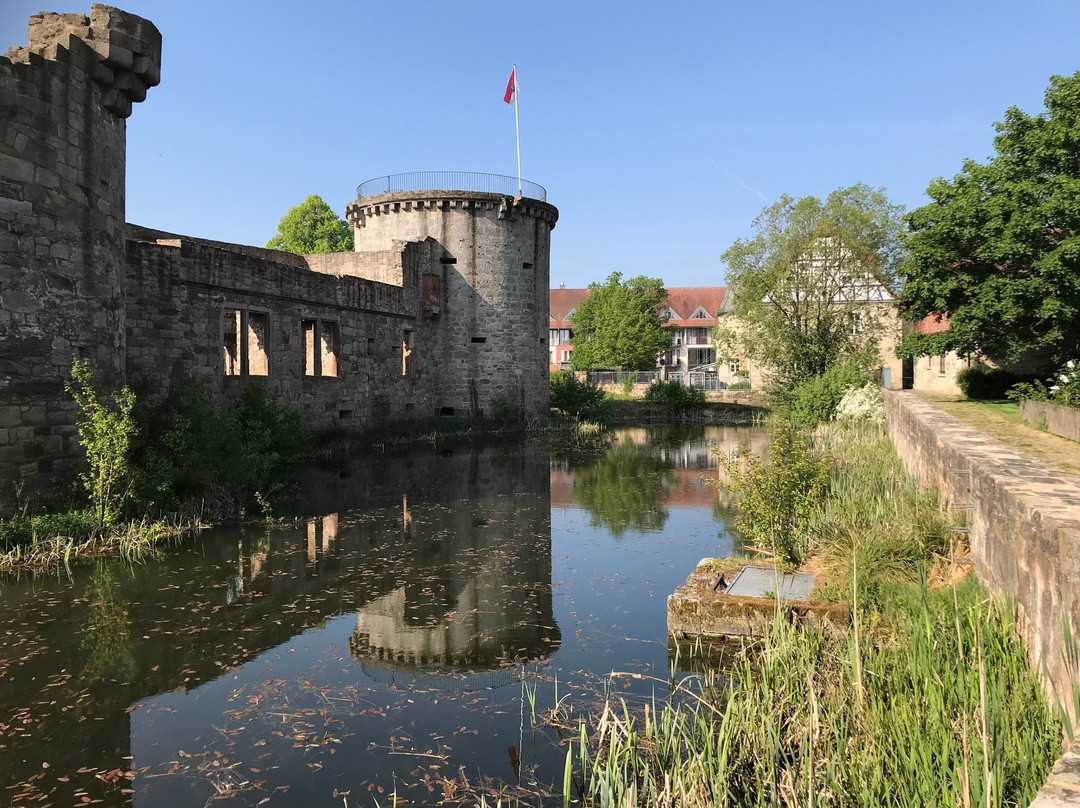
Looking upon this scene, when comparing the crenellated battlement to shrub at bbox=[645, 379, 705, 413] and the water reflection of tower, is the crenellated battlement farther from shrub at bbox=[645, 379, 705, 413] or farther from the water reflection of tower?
shrub at bbox=[645, 379, 705, 413]

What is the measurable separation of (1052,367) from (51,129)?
68.0 ft

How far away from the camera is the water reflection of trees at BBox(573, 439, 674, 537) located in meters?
11.9

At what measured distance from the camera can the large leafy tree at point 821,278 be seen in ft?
89.4

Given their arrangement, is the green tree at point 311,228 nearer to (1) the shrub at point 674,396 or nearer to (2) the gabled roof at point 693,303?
(1) the shrub at point 674,396

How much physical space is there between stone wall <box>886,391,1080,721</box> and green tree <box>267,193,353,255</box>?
120 ft

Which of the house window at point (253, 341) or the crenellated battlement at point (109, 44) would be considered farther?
the house window at point (253, 341)

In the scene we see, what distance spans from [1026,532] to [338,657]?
479cm

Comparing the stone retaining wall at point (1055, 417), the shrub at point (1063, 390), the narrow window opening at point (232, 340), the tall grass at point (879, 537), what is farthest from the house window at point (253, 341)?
the shrub at point (1063, 390)

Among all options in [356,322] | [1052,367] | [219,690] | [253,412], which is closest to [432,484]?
[253,412]

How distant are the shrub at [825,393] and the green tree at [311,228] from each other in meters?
25.4

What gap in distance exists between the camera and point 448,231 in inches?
1052

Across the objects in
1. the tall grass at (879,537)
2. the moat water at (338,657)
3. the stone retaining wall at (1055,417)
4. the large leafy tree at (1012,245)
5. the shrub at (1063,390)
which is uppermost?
the large leafy tree at (1012,245)


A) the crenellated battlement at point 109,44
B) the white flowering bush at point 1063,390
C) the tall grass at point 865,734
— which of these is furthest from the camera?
the white flowering bush at point 1063,390

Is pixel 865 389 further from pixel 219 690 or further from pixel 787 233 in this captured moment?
pixel 219 690
